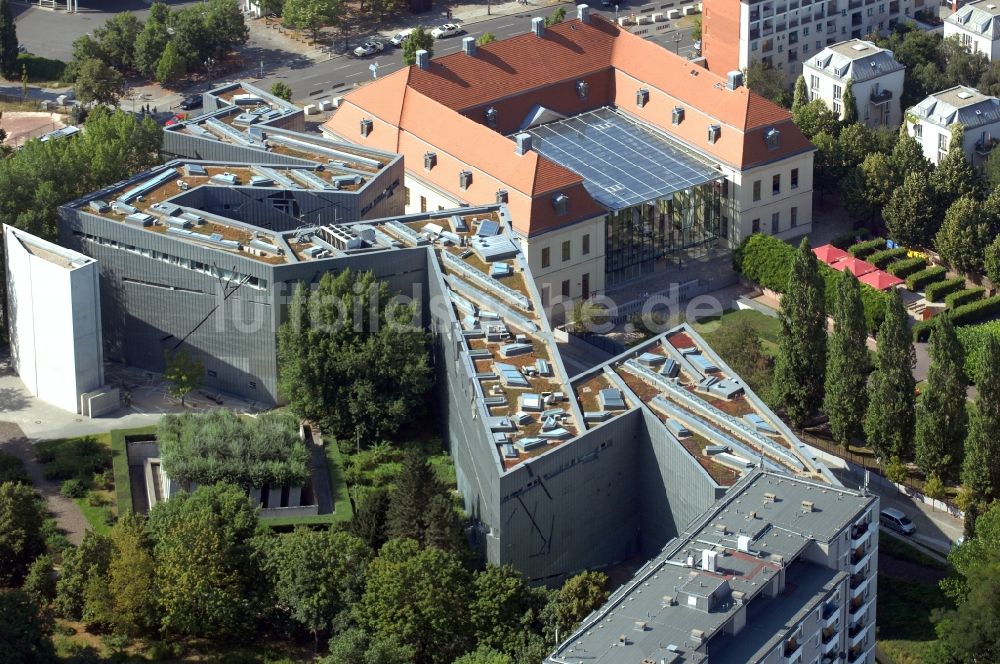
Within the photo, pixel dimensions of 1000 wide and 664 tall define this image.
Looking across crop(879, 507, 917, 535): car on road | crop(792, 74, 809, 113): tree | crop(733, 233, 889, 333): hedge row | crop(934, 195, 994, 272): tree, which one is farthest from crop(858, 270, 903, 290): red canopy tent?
crop(879, 507, 917, 535): car on road

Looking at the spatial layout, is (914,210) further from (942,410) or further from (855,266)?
(942,410)

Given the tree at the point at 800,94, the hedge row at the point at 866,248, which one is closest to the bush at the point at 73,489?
the hedge row at the point at 866,248

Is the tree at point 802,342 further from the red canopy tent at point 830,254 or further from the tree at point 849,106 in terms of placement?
the tree at point 849,106

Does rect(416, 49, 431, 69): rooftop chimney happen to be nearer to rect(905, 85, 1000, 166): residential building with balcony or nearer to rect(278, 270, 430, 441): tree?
rect(278, 270, 430, 441): tree

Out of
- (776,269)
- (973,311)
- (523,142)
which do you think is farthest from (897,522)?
(523,142)

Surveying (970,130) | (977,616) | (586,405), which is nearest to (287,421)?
(586,405)
